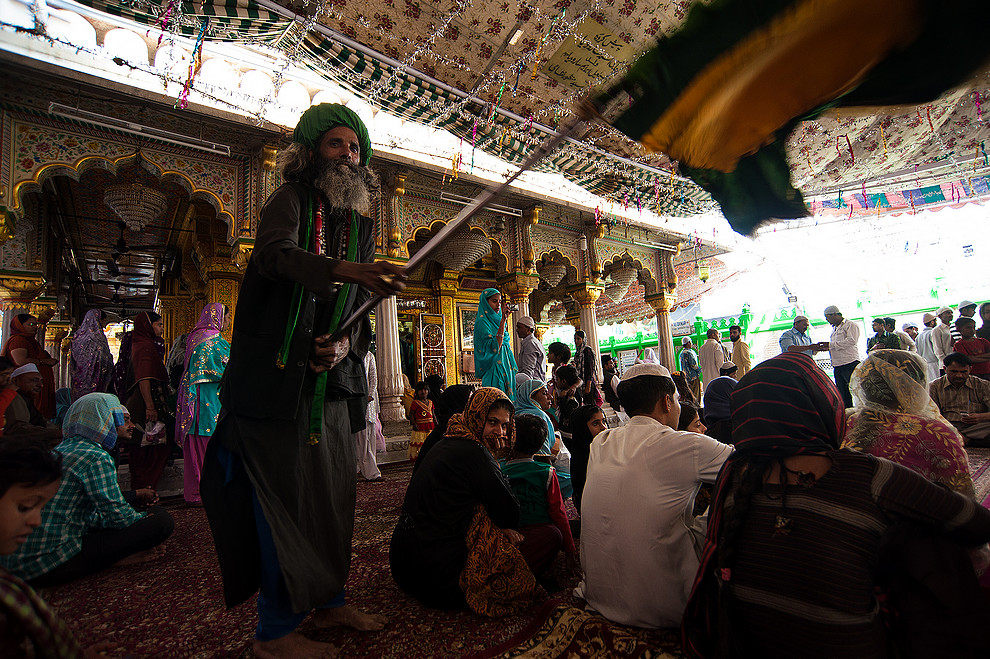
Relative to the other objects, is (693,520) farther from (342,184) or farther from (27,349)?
(27,349)

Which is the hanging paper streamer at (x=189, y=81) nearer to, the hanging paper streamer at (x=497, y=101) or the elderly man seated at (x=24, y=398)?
the elderly man seated at (x=24, y=398)

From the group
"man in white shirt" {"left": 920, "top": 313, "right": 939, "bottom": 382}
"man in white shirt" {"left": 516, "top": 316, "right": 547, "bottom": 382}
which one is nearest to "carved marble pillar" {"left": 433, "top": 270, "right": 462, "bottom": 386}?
"man in white shirt" {"left": 516, "top": 316, "right": 547, "bottom": 382}

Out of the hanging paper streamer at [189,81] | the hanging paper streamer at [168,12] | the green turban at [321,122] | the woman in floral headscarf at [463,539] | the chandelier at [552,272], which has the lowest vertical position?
the woman in floral headscarf at [463,539]

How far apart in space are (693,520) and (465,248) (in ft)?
22.9

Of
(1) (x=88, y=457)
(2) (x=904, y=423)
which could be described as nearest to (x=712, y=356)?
(2) (x=904, y=423)

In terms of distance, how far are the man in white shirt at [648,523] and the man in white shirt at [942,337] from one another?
25.5 ft

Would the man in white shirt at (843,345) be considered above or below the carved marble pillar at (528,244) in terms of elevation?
below

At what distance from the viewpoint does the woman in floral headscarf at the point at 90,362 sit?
494 cm

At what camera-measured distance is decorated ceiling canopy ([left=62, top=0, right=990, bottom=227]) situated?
101 inches

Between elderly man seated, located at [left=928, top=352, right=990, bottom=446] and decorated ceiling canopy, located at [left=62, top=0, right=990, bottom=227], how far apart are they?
1801mm

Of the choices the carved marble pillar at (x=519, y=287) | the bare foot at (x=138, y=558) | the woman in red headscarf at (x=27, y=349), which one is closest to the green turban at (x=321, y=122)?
the bare foot at (x=138, y=558)

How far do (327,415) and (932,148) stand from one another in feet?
9.47

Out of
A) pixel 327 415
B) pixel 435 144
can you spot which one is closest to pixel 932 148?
pixel 327 415

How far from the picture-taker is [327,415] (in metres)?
1.54
